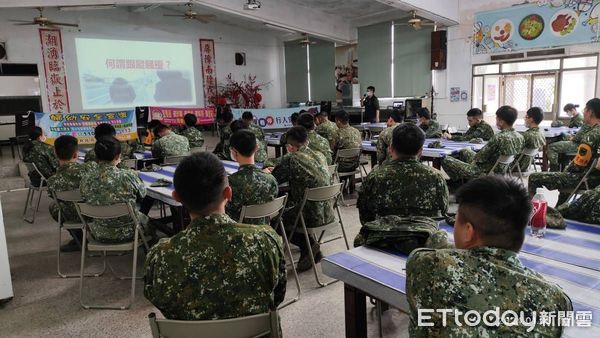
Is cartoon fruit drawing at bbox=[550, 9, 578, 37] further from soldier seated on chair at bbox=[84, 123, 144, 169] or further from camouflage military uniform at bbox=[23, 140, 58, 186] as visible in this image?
camouflage military uniform at bbox=[23, 140, 58, 186]

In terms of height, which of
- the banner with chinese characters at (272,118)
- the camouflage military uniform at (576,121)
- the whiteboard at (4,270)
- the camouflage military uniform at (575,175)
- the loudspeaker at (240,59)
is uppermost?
the loudspeaker at (240,59)

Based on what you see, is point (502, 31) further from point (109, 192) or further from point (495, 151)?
point (109, 192)

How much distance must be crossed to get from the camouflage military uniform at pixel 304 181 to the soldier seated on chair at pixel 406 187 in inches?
38.3

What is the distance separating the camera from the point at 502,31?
356 inches

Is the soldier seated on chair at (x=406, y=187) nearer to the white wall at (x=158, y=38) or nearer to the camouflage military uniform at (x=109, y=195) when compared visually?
the camouflage military uniform at (x=109, y=195)

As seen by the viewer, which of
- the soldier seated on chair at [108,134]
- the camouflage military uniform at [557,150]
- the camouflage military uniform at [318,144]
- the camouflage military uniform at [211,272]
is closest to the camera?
the camouflage military uniform at [211,272]

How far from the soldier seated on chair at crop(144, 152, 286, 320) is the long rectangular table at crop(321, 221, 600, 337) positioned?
13.5 inches

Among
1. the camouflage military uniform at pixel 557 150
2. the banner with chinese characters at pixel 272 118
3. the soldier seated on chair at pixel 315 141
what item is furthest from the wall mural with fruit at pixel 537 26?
the soldier seated on chair at pixel 315 141

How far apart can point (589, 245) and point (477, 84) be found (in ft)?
29.2

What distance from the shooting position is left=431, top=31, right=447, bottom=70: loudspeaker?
996cm

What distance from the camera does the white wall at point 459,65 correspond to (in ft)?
31.1

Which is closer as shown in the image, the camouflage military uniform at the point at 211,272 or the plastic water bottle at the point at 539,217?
the camouflage military uniform at the point at 211,272

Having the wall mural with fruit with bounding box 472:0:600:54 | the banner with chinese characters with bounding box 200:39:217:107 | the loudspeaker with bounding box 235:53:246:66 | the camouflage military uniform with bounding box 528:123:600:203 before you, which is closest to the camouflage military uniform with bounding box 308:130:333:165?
the camouflage military uniform with bounding box 528:123:600:203

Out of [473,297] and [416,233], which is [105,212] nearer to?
[416,233]
